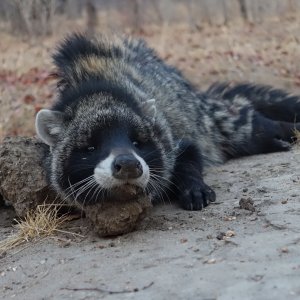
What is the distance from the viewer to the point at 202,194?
19.3ft

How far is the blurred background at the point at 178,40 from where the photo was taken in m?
12.9

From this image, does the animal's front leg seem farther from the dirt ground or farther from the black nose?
the black nose

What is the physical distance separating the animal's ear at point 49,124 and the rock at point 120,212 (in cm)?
81

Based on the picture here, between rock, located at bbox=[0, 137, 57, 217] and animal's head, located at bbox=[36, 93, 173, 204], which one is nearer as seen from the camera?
animal's head, located at bbox=[36, 93, 173, 204]

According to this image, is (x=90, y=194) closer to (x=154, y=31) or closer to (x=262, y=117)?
(x=262, y=117)

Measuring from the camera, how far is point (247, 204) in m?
5.43

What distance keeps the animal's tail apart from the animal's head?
9.19 feet

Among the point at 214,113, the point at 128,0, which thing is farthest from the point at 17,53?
the point at 214,113

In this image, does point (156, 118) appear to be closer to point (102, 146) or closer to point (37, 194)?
point (102, 146)

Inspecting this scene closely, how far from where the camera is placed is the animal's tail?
340 inches

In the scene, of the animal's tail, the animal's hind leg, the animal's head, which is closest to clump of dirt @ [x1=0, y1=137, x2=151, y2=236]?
the animal's head

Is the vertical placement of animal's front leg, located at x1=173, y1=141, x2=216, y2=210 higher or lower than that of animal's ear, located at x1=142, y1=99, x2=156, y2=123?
lower

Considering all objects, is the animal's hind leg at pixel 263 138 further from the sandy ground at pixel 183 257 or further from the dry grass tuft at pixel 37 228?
the dry grass tuft at pixel 37 228

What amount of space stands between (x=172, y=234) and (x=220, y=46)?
1173cm
